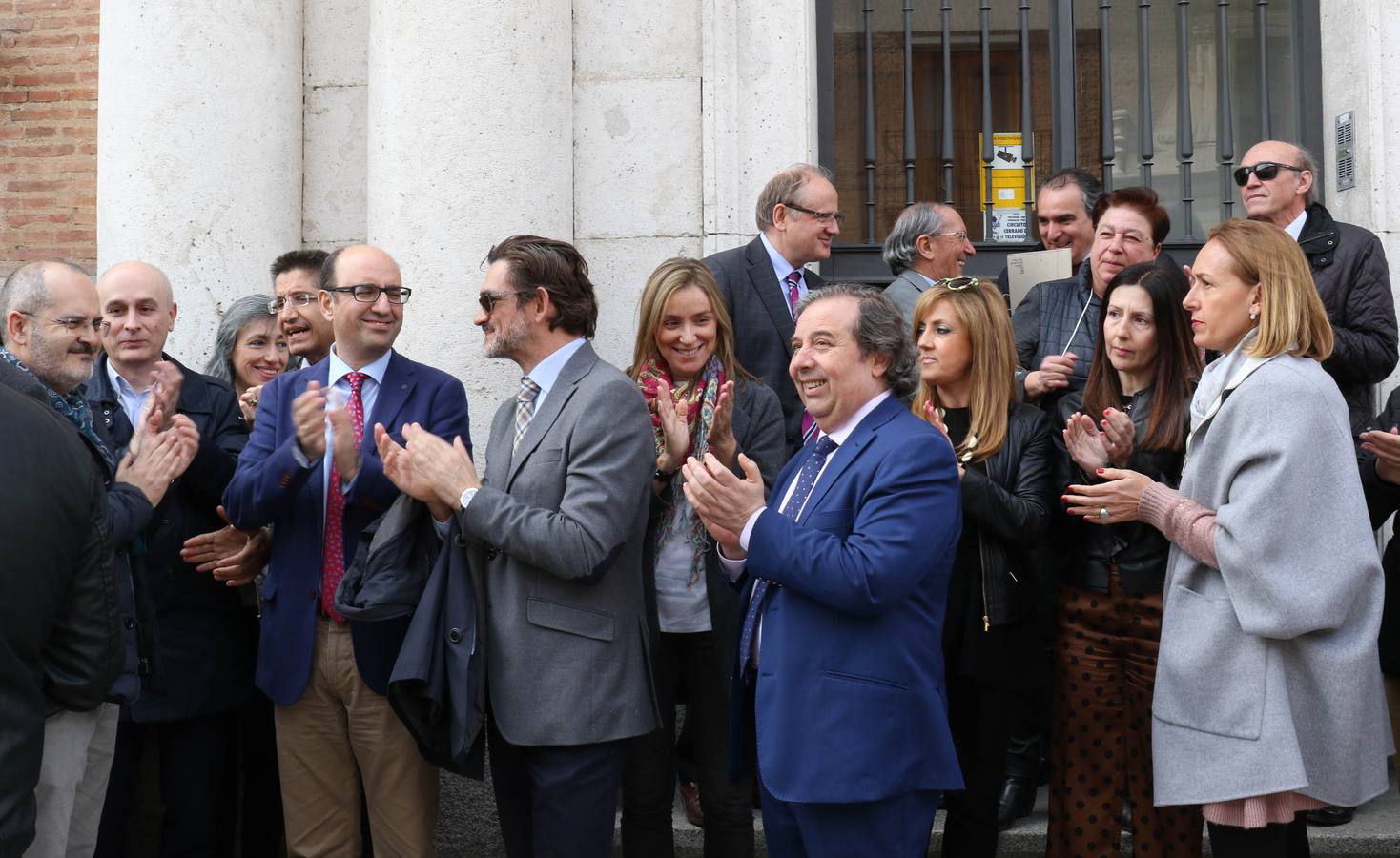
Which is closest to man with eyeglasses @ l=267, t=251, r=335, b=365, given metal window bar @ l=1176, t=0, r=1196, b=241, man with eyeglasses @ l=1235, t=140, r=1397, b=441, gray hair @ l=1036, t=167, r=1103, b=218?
gray hair @ l=1036, t=167, r=1103, b=218

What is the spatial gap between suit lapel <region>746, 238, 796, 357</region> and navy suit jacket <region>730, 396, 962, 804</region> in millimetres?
1787

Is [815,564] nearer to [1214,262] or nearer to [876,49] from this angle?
[1214,262]

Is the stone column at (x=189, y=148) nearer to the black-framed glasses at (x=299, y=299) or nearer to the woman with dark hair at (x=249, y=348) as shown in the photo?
the woman with dark hair at (x=249, y=348)

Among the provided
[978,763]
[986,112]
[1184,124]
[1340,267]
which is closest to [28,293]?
[978,763]

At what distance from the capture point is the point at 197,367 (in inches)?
228

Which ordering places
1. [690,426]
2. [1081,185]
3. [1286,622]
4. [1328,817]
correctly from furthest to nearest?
[1081,185] < [1328,817] < [690,426] < [1286,622]

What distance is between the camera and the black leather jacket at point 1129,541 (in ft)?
13.4

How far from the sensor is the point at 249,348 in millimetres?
5199

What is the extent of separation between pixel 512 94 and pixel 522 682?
9.44 ft

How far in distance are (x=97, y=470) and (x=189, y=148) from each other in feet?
8.38

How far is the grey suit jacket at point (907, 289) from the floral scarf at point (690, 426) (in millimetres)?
888

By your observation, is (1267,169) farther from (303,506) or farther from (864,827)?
(303,506)

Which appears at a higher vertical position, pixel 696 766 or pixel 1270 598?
pixel 1270 598

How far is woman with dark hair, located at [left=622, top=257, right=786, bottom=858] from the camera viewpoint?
165 inches
